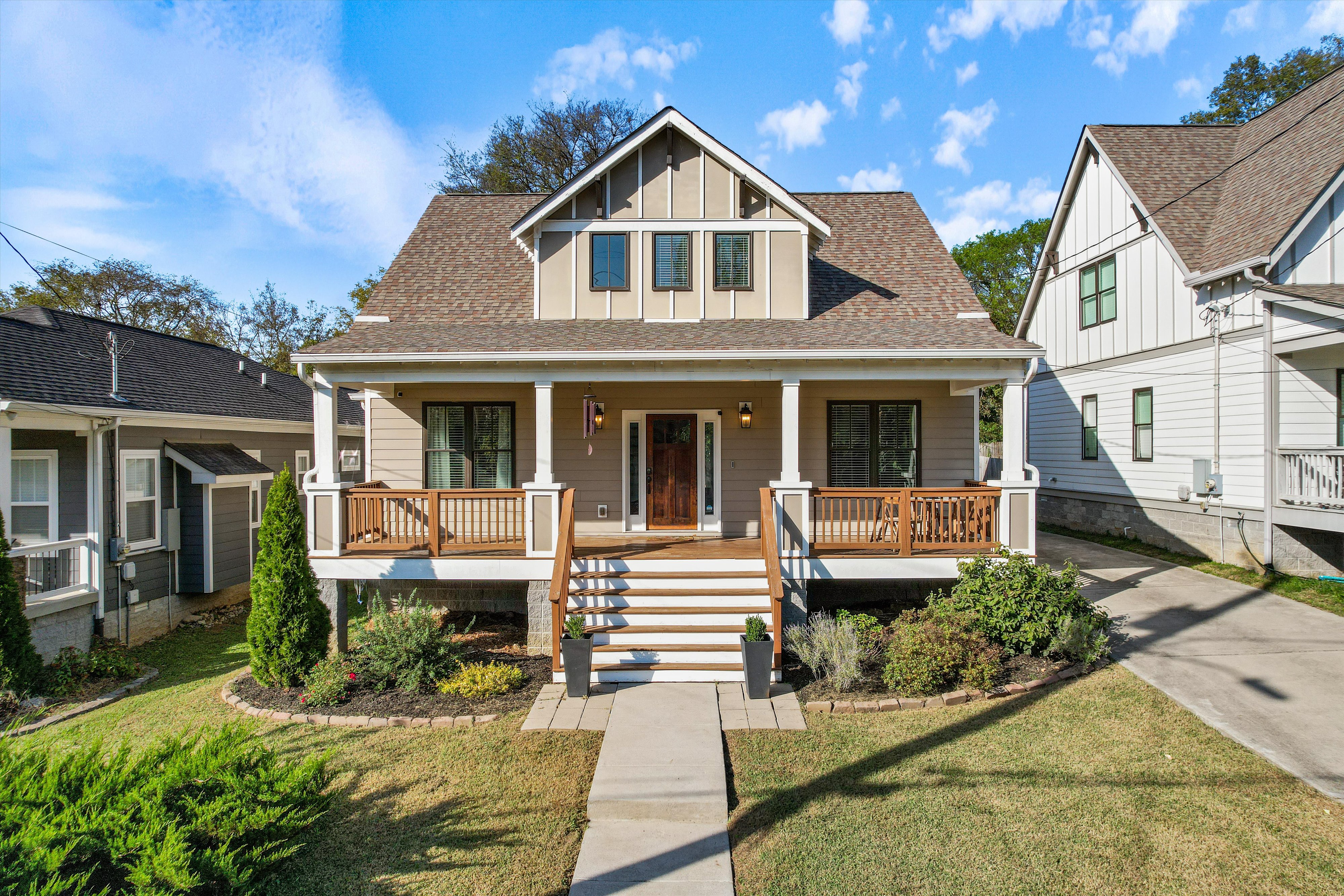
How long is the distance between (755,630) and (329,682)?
178 inches

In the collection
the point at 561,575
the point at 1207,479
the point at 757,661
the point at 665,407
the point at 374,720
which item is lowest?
the point at 374,720

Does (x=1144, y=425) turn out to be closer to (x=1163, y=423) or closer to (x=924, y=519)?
(x=1163, y=423)

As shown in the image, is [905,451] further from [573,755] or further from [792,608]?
[573,755]

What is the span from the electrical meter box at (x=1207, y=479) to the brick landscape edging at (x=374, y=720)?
12.6m

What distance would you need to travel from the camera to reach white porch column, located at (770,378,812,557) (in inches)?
322

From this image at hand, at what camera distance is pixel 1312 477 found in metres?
9.96

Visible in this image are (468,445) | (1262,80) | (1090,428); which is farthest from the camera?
(1262,80)

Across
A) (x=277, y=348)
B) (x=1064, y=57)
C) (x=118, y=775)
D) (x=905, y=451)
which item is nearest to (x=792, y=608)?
(x=905, y=451)

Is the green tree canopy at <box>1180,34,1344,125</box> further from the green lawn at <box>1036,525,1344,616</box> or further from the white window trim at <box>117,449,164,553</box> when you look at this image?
the white window trim at <box>117,449,164,553</box>

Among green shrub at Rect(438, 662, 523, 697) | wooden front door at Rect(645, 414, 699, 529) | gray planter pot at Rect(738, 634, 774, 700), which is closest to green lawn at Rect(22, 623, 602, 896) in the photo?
green shrub at Rect(438, 662, 523, 697)

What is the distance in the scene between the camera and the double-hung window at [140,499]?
9.97m

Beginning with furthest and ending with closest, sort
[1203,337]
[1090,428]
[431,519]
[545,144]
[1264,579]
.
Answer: [545,144], [1090,428], [1203,337], [1264,579], [431,519]

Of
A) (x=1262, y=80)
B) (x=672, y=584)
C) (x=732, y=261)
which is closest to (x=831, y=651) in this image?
(x=672, y=584)

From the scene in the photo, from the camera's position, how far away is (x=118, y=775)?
409 cm
